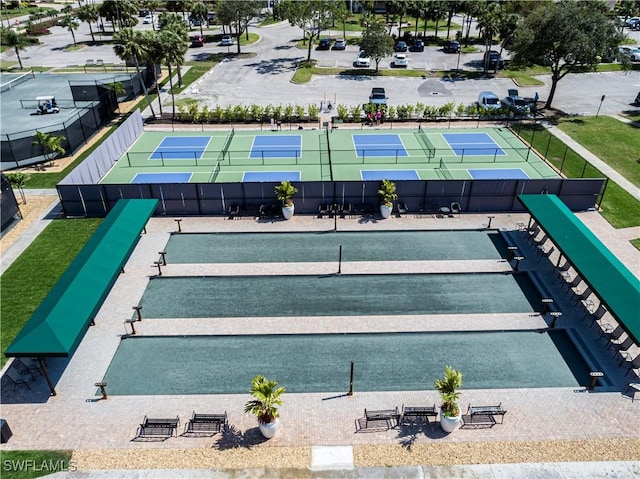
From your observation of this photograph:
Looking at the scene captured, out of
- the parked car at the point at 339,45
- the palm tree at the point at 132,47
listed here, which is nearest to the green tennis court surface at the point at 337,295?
the palm tree at the point at 132,47

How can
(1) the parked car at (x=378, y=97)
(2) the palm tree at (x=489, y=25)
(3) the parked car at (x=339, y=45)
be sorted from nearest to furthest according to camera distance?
(1) the parked car at (x=378, y=97), (2) the palm tree at (x=489, y=25), (3) the parked car at (x=339, y=45)

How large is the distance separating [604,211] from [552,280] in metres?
9.42

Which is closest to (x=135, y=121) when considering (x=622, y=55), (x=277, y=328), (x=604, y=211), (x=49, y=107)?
(x=49, y=107)

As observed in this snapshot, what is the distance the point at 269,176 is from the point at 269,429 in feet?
67.7

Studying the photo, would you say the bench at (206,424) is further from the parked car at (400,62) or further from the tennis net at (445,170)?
the parked car at (400,62)

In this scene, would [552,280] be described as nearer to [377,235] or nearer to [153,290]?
[377,235]

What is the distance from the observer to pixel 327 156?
36000 millimetres

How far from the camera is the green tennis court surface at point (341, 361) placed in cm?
1823

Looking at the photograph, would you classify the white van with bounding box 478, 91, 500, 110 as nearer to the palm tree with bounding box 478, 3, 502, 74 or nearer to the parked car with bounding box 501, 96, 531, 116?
the parked car with bounding box 501, 96, 531, 116

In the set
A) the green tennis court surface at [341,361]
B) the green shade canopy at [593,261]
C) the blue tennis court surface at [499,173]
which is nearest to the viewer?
the green tennis court surface at [341,361]

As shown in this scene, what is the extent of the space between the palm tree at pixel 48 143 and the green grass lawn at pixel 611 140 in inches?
1676

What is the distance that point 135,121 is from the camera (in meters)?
39.8

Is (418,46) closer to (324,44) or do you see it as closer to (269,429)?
(324,44)

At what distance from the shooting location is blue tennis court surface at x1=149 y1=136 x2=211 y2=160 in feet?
120
